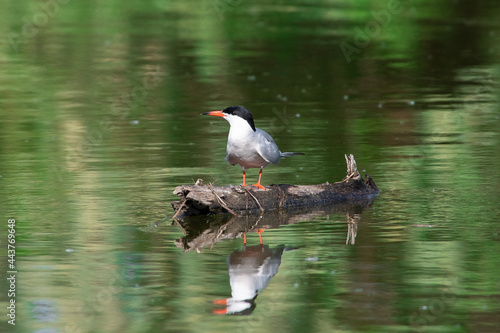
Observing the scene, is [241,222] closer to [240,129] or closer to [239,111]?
[240,129]

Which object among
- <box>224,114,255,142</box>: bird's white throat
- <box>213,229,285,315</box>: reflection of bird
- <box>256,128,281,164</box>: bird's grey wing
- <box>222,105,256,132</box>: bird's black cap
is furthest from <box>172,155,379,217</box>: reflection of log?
<box>213,229,285,315</box>: reflection of bird

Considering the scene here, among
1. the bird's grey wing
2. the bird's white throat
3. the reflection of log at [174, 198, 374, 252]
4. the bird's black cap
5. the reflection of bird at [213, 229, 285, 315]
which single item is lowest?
the reflection of bird at [213, 229, 285, 315]

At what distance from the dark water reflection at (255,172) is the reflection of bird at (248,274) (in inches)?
3.7

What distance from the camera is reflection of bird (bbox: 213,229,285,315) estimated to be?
7.64 m

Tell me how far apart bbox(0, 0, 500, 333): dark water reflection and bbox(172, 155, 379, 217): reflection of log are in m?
0.20

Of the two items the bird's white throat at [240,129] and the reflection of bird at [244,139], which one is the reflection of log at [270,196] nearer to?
the reflection of bird at [244,139]

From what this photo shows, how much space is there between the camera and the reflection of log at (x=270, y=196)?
10.5 meters

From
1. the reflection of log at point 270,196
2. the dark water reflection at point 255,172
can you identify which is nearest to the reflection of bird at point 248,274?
the dark water reflection at point 255,172

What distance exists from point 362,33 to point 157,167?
55.1ft

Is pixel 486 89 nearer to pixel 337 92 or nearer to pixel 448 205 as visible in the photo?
pixel 337 92

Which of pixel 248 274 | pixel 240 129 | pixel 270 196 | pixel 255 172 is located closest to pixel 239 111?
pixel 240 129

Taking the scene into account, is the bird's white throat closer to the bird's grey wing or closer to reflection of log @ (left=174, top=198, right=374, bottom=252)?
the bird's grey wing

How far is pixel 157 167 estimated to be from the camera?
13422mm

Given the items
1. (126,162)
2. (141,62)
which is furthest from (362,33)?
(126,162)
